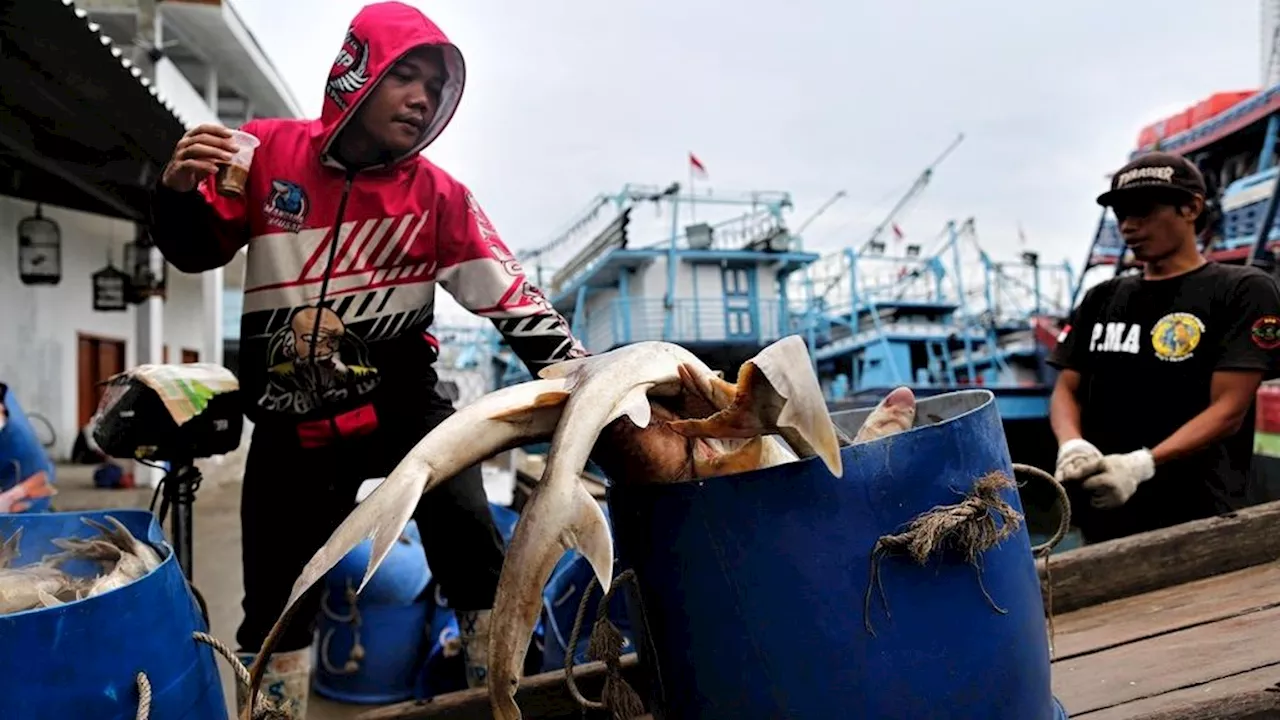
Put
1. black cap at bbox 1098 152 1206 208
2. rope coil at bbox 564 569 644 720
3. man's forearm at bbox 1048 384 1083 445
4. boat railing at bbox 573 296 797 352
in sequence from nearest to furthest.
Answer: rope coil at bbox 564 569 644 720, black cap at bbox 1098 152 1206 208, man's forearm at bbox 1048 384 1083 445, boat railing at bbox 573 296 797 352

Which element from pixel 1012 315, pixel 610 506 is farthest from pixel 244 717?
pixel 1012 315

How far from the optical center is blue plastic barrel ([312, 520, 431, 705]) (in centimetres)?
320

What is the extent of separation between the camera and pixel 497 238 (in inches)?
77.4

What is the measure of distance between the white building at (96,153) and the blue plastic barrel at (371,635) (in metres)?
3.06

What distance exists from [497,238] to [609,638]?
1.13 metres

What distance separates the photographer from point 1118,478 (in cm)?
221

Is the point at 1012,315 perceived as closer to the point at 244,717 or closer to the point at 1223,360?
the point at 1223,360

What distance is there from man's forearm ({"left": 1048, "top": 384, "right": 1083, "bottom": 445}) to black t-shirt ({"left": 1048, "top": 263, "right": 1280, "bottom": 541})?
0.06 meters

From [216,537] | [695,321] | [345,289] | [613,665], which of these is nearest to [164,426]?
[345,289]

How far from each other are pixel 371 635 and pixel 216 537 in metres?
3.02

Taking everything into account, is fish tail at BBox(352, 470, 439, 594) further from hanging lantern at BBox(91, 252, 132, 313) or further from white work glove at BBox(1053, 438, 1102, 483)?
hanging lantern at BBox(91, 252, 132, 313)

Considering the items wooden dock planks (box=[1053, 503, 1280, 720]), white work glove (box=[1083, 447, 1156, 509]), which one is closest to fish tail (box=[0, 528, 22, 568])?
wooden dock planks (box=[1053, 503, 1280, 720])

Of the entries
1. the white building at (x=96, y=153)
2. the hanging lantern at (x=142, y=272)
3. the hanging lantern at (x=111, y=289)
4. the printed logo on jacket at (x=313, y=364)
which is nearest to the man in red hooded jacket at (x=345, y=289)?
the printed logo on jacket at (x=313, y=364)

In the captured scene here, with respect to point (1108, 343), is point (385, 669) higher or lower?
lower
